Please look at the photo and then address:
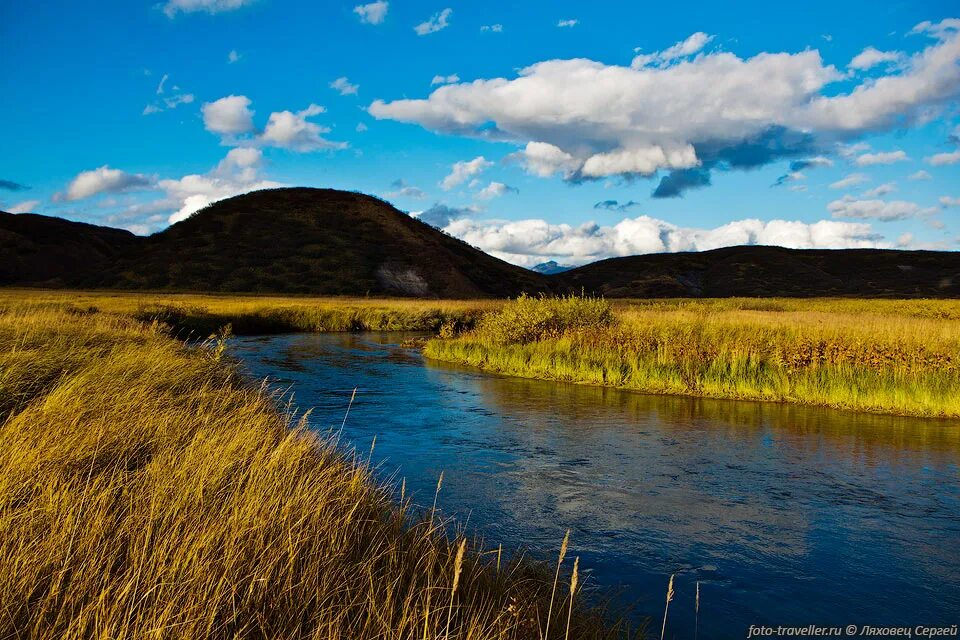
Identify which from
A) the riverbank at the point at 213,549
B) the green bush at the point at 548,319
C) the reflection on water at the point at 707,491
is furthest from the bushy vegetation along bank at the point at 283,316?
the riverbank at the point at 213,549

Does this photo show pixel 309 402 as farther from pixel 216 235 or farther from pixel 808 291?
pixel 808 291

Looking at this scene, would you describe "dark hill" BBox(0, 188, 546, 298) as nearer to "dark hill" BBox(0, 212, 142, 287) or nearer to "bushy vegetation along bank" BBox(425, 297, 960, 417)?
"dark hill" BBox(0, 212, 142, 287)

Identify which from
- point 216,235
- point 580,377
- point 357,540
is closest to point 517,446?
point 357,540

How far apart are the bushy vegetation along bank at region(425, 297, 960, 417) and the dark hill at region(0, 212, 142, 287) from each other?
91.5 m

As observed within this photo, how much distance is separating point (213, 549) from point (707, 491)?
6.40 metres

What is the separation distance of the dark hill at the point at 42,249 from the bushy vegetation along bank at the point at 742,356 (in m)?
91.5

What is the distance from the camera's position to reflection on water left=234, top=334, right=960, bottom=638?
5703mm

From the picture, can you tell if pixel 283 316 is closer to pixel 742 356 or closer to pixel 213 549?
pixel 742 356

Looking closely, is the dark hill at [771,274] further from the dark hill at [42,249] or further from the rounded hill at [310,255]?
the dark hill at [42,249]

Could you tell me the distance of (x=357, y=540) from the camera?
4566 millimetres

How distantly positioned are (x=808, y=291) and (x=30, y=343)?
11005 centimetres

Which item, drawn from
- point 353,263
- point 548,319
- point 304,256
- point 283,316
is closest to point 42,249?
point 304,256

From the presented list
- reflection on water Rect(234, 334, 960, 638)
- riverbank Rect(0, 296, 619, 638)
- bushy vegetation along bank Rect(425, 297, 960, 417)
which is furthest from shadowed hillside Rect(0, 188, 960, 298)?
riverbank Rect(0, 296, 619, 638)

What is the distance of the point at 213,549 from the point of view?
383 cm
